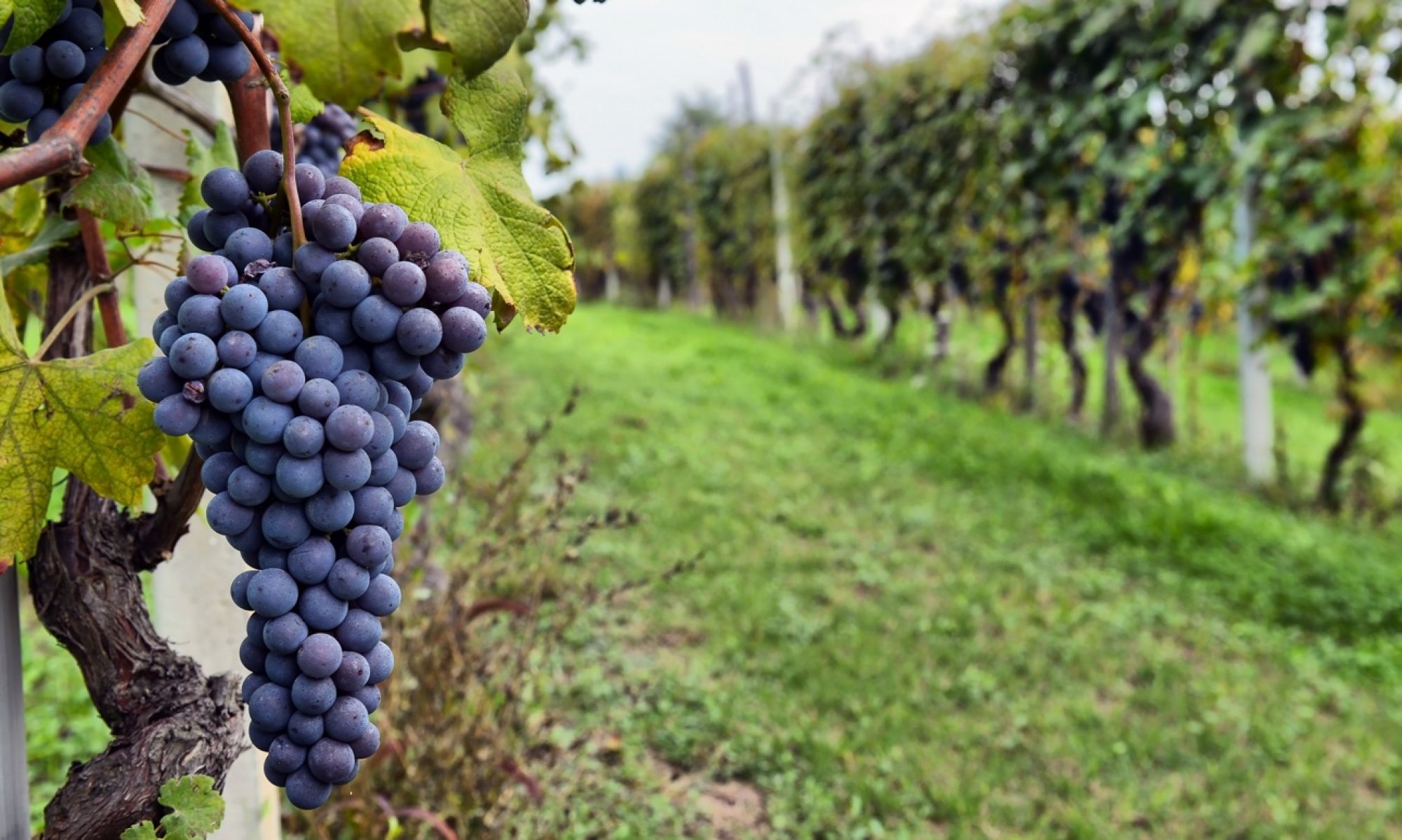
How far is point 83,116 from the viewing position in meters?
0.58

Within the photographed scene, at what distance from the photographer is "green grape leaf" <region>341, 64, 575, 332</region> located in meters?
0.71

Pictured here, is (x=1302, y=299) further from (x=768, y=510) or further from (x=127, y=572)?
(x=127, y=572)

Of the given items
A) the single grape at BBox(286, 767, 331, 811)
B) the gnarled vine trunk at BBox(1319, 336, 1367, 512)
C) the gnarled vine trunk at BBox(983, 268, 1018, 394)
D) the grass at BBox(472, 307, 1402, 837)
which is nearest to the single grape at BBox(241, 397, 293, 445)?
the single grape at BBox(286, 767, 331, 811)

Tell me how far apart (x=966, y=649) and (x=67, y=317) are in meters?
3.09

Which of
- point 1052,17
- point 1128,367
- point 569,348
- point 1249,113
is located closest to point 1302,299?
point 1249,113

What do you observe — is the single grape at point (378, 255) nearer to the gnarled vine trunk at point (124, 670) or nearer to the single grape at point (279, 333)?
the single grape at point (279, 333)

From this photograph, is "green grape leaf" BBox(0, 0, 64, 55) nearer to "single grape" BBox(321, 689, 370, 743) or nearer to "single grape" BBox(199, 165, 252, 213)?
"single grape" BBox(199, 165, 252, 213)

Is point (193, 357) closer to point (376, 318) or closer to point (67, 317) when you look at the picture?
point (376, 318)

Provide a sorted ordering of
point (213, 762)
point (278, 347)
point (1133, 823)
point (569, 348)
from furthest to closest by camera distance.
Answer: point (569, 348)
point (1133, 823)
point (213, 762)
point (278, 347)

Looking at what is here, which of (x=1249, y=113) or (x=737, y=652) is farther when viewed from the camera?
(x=1249, y=113)

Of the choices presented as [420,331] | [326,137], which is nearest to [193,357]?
[420,331]

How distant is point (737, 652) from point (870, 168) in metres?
6.84

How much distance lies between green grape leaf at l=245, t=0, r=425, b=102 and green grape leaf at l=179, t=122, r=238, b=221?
0.50 metres

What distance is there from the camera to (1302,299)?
16.0 feet
